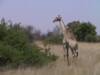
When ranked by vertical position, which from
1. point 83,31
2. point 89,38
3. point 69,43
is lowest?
point 69,43

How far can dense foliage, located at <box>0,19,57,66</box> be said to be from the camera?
14320 millimetres

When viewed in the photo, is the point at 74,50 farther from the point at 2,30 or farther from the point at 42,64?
the point at 2,30

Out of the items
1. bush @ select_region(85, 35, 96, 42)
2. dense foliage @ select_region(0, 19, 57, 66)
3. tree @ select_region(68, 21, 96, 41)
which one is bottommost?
dense foliage @ select_region(0, 19, 57, 66)

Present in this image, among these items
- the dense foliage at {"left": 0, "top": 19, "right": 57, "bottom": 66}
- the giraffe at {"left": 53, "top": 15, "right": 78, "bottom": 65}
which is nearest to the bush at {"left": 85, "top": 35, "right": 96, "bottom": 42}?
the giraffe at {"left": 53, "top": 15, "right": 78, "bottom": 65}

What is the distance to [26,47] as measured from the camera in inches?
602

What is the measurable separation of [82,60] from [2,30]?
4049 mm

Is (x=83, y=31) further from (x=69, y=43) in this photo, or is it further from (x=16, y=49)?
(x=16, y=49)

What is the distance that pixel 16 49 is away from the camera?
14.9 meters

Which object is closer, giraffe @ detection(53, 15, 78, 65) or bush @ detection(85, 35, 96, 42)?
giraffe @ detection(53, 15, 78, 65)

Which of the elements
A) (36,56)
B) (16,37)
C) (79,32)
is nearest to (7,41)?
(16,37)

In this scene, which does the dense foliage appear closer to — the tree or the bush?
the bush

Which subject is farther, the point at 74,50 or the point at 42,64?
the point at 74,50

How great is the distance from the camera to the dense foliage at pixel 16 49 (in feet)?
47.0

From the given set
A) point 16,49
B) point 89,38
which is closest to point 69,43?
point 16,49
